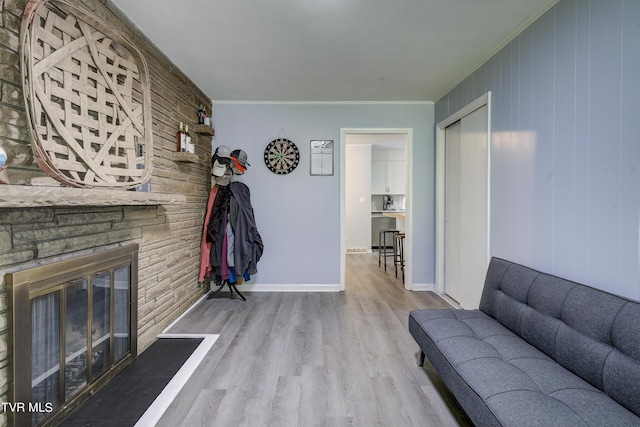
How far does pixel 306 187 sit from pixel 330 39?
1860 millimetres

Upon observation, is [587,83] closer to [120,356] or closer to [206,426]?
[206,426]

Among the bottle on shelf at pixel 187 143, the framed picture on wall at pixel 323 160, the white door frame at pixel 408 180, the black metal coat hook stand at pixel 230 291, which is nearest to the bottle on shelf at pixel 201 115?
the bottle on shelf at pixel 187 143

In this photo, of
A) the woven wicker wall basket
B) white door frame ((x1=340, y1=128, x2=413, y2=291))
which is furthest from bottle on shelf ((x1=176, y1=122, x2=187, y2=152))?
white door frame ((x1=340, y1=128, x2=413, y2=291))

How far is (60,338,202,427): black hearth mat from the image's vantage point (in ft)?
5.04

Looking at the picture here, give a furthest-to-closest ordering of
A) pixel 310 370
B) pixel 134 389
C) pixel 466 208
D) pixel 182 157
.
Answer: pixel 466 208, pixel 182 157, pixel 310 370, pixel 134 389

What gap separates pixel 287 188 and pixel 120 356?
2435 mm

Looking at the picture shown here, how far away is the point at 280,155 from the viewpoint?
3729 mm

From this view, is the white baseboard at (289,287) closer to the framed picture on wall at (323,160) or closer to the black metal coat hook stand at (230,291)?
the black metal coat hook stand at (230,291)

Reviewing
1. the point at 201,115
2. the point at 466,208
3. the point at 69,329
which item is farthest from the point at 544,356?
the point at 201,115

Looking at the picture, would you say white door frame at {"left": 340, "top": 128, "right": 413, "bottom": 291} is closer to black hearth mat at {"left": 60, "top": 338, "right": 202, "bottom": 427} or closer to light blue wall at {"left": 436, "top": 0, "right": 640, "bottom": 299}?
light blue wall at {"left": 436, "top": 0, "right": 640, "bottom": 299}

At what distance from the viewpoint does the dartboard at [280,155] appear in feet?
12.2

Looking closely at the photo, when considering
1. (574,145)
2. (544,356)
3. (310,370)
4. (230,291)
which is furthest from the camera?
(230,291)

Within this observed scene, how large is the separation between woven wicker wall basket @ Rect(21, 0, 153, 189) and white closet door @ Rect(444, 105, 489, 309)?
9.38 feet

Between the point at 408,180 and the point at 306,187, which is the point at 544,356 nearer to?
the point at 408,180
